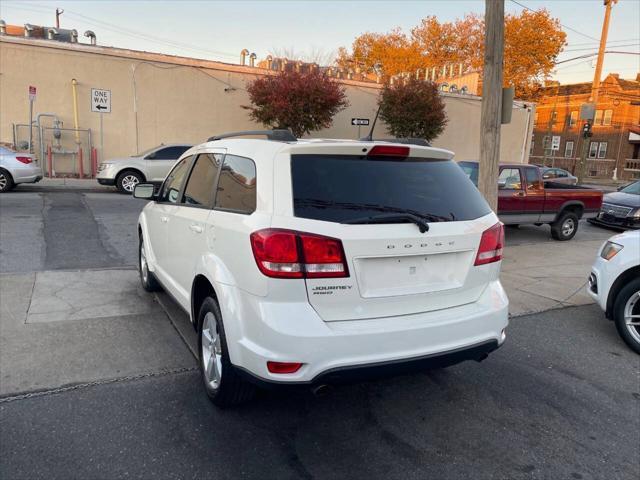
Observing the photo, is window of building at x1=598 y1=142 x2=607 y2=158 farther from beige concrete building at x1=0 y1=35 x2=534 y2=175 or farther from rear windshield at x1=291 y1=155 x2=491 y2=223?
rear windshield at x1=291 y1=155 x2=491 y2=223

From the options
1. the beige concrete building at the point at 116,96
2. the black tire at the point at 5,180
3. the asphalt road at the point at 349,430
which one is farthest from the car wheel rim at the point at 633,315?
the beige concrete building at the point at 116,96

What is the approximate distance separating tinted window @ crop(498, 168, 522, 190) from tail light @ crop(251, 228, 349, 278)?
8719mm

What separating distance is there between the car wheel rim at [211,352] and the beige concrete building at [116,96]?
1628 centimetres

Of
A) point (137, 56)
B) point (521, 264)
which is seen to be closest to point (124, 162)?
point (137, 56)

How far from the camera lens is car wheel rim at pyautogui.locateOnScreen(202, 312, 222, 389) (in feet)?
10.2

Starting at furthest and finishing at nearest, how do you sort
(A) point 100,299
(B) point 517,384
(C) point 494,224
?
(A) point 100,299, (B) point 517,384, (C) point 494,224

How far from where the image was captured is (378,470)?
2.66m

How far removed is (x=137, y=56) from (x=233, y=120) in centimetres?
447

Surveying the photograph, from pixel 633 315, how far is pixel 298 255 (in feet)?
12.3

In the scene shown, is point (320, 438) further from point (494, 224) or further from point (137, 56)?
point (137, 56)

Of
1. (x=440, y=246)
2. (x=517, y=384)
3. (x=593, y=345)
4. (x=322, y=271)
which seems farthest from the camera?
(x=593, y=345)

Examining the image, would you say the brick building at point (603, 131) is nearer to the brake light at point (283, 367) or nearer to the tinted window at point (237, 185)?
the tinted window at point (237, 185)

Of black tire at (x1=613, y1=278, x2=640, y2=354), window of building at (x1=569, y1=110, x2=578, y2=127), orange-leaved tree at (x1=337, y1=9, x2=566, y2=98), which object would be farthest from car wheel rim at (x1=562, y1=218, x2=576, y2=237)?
window of building at (x1=569, y1=110, x2=578, y2=127)

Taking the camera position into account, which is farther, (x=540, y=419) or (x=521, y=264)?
(x=521, y=264)
